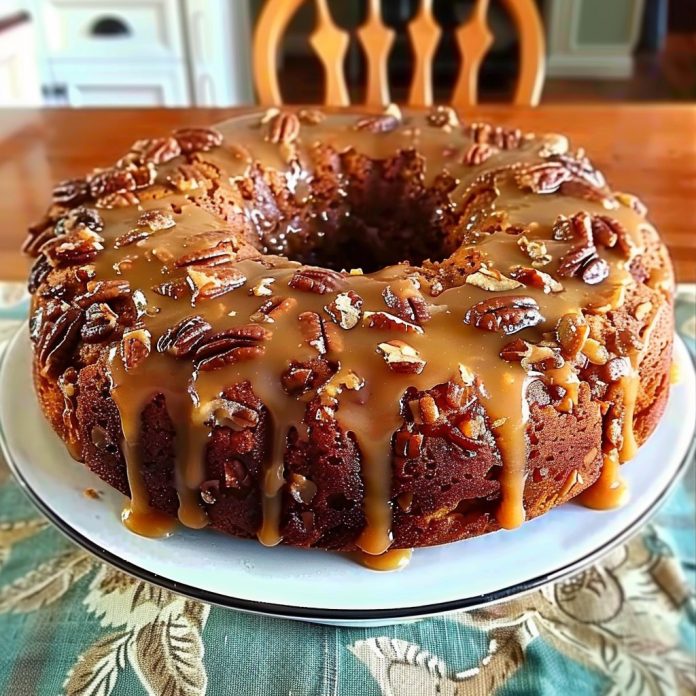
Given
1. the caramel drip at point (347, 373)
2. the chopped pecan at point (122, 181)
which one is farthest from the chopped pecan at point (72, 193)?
the caramel drip at point (347, 373)

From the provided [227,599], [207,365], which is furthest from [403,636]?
[207,365]

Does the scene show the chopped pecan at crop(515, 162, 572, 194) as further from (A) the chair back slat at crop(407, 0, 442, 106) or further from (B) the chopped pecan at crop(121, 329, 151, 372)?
(A) the chair back slat at crop(407, 0, 442, 106)

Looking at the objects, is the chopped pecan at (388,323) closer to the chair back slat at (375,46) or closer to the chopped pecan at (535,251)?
the chopped pecan at (535,251)

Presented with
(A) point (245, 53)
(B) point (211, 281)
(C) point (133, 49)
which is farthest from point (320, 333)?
(A) point (245, 53)

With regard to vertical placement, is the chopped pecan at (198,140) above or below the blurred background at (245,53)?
above

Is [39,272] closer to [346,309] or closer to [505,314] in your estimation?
[346,309]

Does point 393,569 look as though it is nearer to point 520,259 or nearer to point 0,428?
point 520,259
